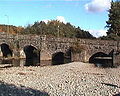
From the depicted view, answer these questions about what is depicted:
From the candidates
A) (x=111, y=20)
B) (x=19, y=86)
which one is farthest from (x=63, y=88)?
(x=111, y=20)

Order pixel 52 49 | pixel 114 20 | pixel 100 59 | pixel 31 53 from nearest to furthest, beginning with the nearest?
1. pixel 100 59
2. pixel 52 49
3. pixel 31 53
4. pixel 114 20

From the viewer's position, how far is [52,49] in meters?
67.2

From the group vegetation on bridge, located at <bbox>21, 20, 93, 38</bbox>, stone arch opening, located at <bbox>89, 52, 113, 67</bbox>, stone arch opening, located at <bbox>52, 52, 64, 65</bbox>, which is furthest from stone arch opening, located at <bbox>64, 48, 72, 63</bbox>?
vegetation on bridge, located at <bbox>21, 20, 93, 38</bbox>

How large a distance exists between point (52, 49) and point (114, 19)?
20377 millimetres

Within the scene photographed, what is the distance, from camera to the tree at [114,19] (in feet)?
258

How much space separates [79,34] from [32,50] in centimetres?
1943

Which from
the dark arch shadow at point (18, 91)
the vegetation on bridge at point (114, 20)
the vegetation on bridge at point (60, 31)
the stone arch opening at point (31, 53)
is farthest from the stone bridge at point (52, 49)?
the dark arch shadow at point (18, 91)

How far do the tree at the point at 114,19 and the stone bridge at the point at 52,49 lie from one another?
1308cm

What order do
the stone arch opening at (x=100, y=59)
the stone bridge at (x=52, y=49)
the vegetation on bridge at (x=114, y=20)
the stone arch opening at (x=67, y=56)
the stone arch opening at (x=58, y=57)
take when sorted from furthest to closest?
1. the vegetation on bridge at (x=114, y=20)
2. the stone arch opening at (x=58, y=57)
3. the stone arch opening at (x=67, y=56)
4. the stone bridge at (x=52, y=49)
5. the stone arch opening at (x=100, y=59)

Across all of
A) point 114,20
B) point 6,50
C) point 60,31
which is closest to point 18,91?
point 6,50

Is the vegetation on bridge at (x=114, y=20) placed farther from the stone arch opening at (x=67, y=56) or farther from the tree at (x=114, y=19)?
the stone arch opening at (x=67, y=56)

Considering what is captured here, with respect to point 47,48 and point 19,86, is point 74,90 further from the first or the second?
point 47,48

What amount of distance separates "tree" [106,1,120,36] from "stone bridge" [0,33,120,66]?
42.9 feet

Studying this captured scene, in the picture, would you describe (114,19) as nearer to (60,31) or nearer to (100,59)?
(100,59)
